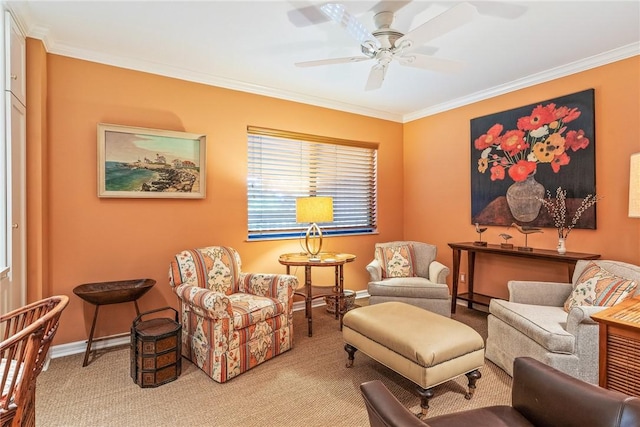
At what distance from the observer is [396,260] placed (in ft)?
13.3

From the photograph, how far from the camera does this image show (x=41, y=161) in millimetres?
2713

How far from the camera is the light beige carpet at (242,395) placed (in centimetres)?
209

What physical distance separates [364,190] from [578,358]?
3.16m

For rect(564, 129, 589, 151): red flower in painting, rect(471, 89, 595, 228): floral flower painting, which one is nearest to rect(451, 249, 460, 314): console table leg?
rect(471, 89, 595, 228): floral flower painting

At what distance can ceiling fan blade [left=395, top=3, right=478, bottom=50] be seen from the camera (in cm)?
187

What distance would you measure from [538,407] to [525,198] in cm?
282

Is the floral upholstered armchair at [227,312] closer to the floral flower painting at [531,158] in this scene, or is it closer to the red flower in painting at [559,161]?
the floral flower painting at [531,158]

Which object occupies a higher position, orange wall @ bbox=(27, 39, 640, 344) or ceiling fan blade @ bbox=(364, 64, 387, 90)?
ceiling fan blade @ bbox=(364, 64, 387, 90)

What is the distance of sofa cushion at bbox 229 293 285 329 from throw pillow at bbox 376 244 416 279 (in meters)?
1.52

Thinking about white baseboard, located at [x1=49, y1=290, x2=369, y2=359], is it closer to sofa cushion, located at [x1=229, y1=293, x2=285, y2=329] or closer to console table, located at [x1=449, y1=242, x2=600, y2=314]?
sofa cushion, located at [x1=229, y1=293, x2=285, y2=329]

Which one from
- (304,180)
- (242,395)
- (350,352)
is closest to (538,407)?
(350,352)

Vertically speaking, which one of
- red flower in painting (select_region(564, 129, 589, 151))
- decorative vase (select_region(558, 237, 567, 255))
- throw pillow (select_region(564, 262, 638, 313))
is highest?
red flower in painting (select_region(564, 129, 589, 151))

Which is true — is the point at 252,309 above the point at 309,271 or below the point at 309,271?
below

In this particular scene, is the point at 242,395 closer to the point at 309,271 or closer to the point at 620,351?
the point at 309,271
